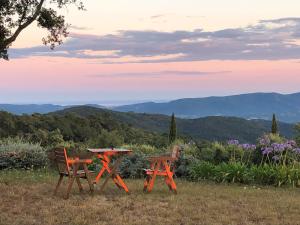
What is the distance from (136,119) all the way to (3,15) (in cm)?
10543

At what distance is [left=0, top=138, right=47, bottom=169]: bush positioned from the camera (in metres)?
15.7

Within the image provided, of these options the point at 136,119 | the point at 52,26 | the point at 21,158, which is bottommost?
the point at 136,119

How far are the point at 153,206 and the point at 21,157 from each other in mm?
7711

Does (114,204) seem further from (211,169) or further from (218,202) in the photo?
(211,169)

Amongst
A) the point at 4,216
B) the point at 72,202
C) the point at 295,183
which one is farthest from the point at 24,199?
the point at 295,183

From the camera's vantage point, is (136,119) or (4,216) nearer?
(4,216)

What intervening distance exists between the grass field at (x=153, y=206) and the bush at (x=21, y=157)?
3421mm

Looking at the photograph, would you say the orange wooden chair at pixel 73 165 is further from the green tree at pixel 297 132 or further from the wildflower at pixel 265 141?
the green tree at pixel 297 132

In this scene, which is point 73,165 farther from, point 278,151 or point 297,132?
point 297,132

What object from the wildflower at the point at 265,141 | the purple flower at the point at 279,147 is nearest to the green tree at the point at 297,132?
the wildflower at the point at 265,141

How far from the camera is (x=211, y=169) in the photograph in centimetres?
1348

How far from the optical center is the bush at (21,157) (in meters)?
15.7

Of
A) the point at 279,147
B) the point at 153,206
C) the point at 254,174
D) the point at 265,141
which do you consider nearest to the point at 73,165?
the point at 153,206

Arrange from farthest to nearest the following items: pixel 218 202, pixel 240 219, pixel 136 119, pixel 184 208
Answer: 1. pixel 136 119
2. pixel 218 202
3. pixel 184 208
4. pixel 240 219
